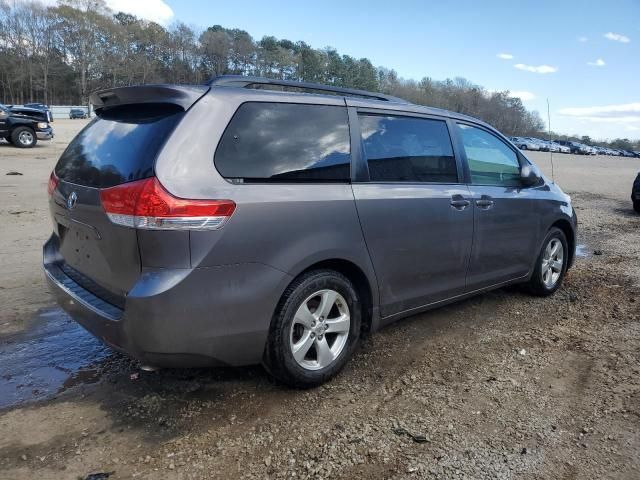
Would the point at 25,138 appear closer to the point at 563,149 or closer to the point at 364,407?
the point at 364,407

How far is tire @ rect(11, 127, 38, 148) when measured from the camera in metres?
20.2

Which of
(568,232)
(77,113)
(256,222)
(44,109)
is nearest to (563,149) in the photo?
(44,109)

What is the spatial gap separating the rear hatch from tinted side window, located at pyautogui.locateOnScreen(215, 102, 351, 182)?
1.07 ft

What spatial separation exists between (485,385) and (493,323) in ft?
4.03

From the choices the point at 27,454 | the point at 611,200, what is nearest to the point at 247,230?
the point at 27,454

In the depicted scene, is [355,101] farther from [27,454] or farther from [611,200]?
[611,200]

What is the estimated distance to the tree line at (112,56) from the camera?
87.5 m

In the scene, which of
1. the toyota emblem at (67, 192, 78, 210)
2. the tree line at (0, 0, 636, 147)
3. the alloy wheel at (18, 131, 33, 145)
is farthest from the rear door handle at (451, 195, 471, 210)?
the tree line at (0, 0, 636, 147)

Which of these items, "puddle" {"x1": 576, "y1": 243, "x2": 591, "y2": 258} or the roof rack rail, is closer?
the roof rack rail

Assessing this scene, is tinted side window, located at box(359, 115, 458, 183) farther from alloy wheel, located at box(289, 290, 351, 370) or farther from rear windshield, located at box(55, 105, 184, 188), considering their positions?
rear windshield, located at box(55, 105, 184, 188)

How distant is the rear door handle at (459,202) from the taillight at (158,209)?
76.1 inches

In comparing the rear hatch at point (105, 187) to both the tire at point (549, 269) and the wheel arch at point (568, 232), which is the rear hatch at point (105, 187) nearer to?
the tire at point (549, 269)

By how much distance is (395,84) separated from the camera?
113m

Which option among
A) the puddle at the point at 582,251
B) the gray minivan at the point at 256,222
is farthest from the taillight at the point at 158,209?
the puddle at the point at 582,251
